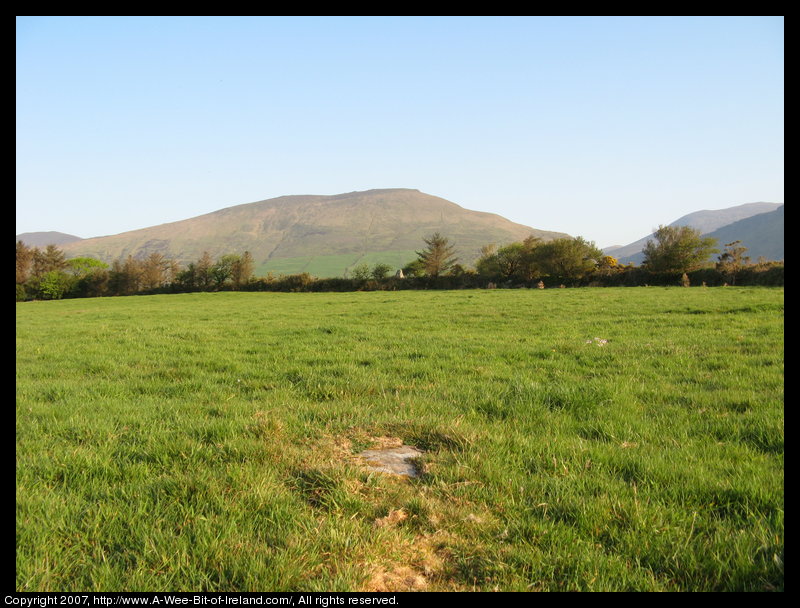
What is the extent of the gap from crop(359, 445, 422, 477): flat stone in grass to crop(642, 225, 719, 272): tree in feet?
171

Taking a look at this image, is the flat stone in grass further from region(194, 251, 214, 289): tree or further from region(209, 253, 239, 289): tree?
region(194, 251, 214, 289): tree

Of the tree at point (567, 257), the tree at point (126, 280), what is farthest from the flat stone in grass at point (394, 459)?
the tree at point (126, 280)

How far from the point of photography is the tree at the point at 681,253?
47625mm

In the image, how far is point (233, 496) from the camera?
3758 millimetres

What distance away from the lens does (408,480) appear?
4188 mm

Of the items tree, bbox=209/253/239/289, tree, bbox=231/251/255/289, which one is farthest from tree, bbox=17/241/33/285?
tree, bbox=231/251/255/289

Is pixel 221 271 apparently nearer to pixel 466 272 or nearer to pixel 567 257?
pixel 466 272

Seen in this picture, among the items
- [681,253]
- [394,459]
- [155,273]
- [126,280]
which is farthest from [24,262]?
[681,253]

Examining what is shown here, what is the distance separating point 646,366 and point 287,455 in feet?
24.0

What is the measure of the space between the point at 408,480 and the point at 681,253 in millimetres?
54129

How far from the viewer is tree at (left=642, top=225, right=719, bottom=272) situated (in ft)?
156

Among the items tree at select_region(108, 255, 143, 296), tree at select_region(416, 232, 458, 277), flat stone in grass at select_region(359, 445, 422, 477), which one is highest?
tree at select_region(416, 232, 458, 277)

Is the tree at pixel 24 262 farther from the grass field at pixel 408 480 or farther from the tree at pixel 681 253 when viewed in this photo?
the tree at pixel 681 253
